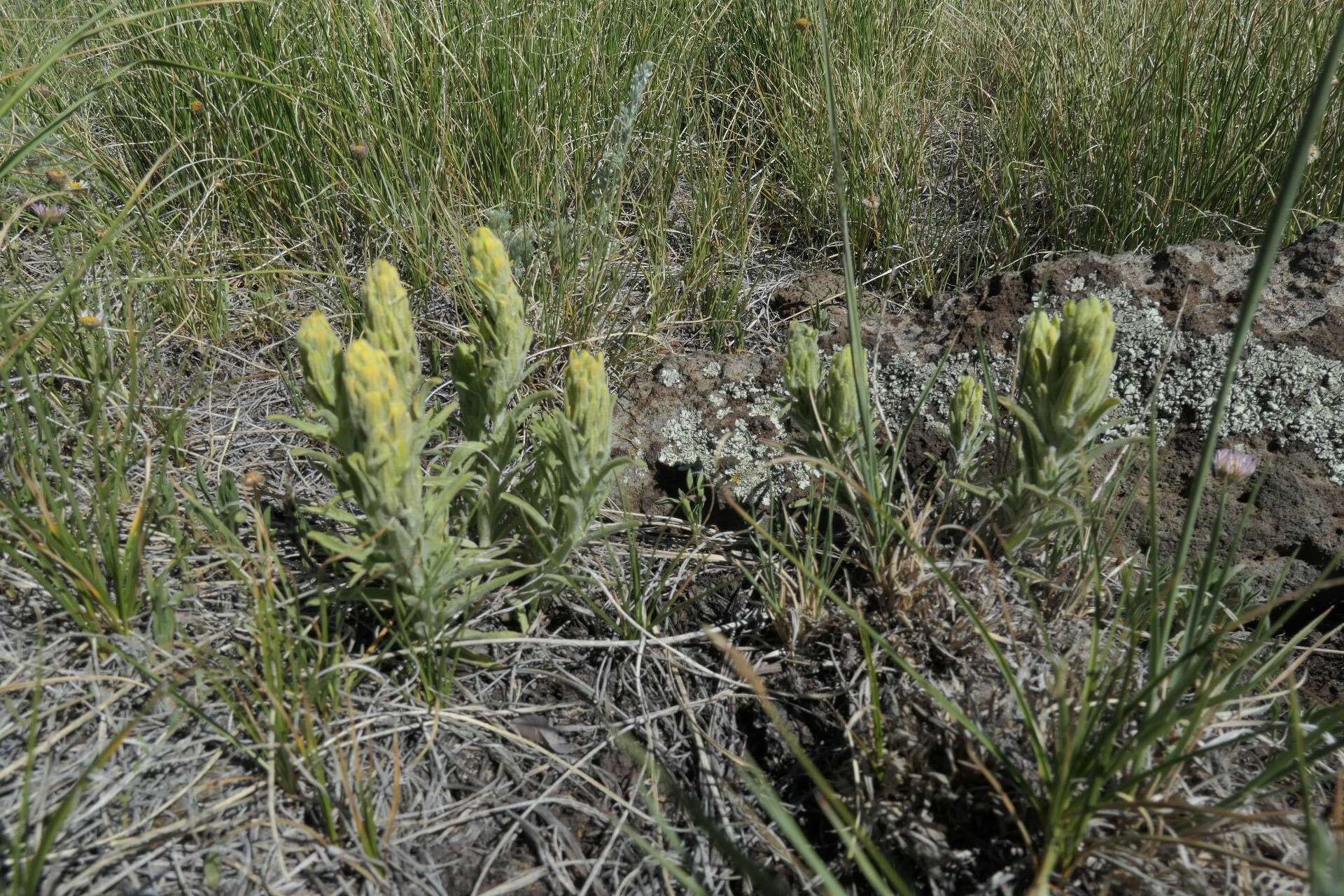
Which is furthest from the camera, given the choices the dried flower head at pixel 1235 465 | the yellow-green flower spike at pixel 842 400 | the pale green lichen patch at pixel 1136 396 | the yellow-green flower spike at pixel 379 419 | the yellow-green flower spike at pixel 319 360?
the pale green lichen patch at pixel 1136 396

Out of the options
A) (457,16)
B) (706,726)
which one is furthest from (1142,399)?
(457,16)

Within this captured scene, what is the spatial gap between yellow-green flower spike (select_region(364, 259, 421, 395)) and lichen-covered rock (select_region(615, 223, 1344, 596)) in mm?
716

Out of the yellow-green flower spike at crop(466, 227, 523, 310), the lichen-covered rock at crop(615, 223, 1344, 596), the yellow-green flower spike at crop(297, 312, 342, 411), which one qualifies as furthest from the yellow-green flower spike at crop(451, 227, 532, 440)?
the lichen-covered rock at crop(615, 223, 1344, 596)

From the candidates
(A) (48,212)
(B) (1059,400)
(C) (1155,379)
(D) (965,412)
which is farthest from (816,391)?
(A) (48,212)

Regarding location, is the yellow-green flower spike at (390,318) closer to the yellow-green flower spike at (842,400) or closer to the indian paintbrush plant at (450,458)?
the indian paintbrush plant at (450,458)

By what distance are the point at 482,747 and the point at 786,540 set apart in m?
0.78

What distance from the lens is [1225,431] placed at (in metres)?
2.11

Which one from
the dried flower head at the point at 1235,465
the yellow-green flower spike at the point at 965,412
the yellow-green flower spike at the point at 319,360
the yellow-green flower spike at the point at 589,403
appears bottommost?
the dried flower head at the point at 1235,465

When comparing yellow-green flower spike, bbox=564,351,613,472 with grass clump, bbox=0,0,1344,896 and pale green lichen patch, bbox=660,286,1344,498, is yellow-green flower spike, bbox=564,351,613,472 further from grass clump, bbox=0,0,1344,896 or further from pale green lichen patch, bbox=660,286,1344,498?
pale green lichen patch, bbox=660,286,1344,498

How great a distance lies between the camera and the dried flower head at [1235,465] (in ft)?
6.34

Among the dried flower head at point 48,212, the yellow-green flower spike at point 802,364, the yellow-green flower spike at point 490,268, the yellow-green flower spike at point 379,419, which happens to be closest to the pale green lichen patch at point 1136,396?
the yellow-green flower spike at point 802,364

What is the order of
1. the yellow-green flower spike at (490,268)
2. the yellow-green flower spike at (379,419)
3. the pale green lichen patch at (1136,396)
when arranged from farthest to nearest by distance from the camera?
the pale green lichen patch at (1136,396) → the yellow-green flower spike at (490,268) → the yellow-green flower spike at (379,419)

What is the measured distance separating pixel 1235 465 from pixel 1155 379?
24cm

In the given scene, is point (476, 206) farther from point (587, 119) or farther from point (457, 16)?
point (457, 16)
